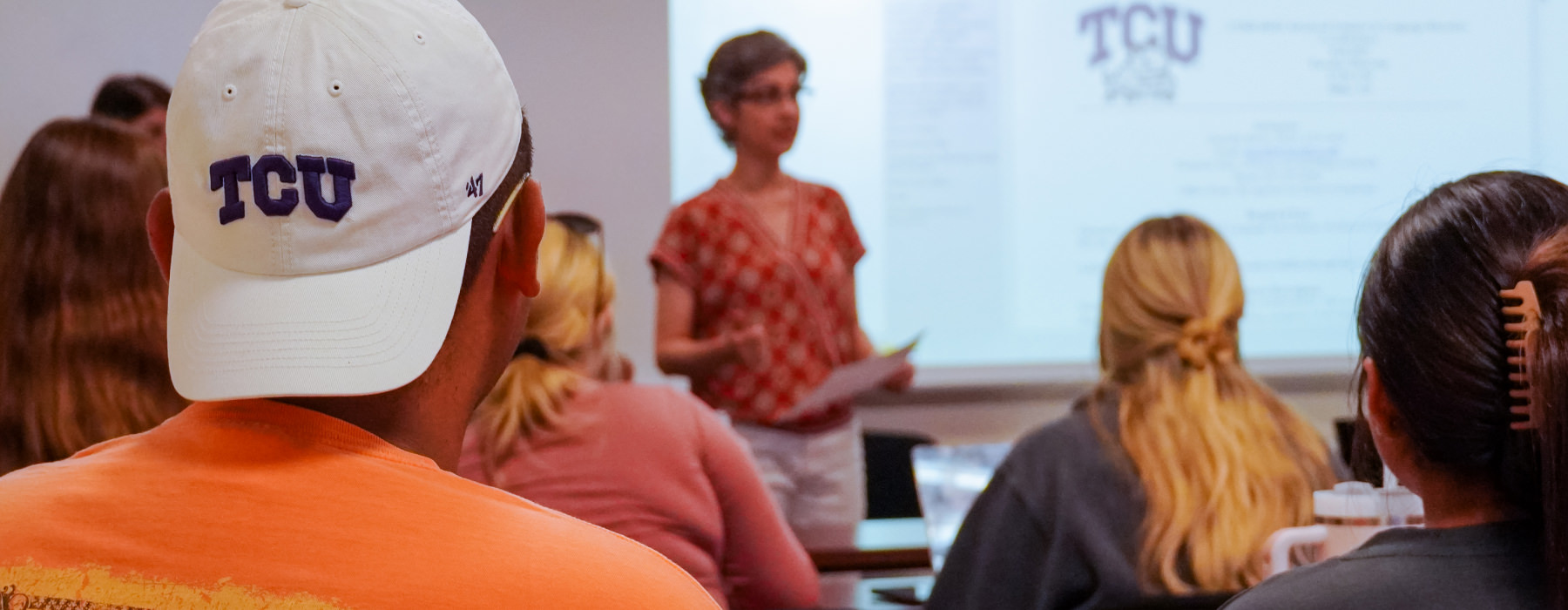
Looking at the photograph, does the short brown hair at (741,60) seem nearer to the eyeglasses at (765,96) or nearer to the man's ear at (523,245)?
the eyeglasses at (765,96)

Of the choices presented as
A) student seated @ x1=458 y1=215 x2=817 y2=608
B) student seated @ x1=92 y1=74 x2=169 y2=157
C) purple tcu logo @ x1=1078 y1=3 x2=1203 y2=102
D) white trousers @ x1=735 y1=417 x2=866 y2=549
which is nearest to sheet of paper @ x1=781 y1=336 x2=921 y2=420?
white trousers @ x1=735 y1=417 x2=866 y2=549

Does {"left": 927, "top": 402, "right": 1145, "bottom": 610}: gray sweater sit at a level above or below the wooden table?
above

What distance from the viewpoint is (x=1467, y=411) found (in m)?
0.92

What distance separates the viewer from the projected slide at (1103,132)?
3947mm

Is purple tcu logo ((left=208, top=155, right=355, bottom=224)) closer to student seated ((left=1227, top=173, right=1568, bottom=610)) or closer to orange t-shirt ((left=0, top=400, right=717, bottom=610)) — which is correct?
orange t-shirt ((left=0, top=400, right=717, bottom=610))

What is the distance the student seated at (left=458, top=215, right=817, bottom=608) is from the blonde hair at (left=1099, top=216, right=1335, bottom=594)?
0.52m

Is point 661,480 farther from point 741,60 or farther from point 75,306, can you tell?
point 741,60

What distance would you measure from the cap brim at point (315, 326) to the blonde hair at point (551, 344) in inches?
39.1

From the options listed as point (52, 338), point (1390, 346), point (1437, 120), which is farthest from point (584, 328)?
point (1437, 120)

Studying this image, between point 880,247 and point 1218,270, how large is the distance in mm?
2187

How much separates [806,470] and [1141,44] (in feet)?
6.75

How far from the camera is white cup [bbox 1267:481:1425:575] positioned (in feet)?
3.85

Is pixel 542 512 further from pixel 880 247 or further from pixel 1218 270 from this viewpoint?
pixel 880 247

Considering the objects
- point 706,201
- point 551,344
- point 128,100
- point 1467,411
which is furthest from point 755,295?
point 1467,411
